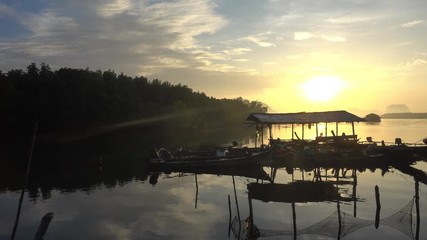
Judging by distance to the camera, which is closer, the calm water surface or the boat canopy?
the calm water surface

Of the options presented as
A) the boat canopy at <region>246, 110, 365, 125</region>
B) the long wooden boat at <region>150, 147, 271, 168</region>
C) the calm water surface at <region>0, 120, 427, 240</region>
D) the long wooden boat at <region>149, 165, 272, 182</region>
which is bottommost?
the calm water surface at <region>0, 120, 427, 240</region>

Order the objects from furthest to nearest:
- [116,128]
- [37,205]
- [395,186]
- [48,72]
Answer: [116,128]
[48,72]
[395,186]
[37,205]

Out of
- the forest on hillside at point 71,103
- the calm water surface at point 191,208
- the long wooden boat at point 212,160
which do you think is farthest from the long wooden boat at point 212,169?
the forest on hillside at point 71,103

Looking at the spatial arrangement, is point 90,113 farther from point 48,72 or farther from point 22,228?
point 22,228

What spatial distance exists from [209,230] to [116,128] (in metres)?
99.9

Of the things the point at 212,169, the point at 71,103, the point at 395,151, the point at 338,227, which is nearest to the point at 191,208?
the point at 338,227

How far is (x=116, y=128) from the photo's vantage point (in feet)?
401

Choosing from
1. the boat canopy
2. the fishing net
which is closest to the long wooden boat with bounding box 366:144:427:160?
the boat canopy

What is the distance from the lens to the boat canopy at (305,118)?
196ft

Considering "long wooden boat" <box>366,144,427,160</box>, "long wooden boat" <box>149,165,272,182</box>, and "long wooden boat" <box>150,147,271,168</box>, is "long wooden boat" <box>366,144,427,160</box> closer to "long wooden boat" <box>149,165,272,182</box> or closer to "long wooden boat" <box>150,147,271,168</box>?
"long wooden boat" <box>150,147,271,168</box>

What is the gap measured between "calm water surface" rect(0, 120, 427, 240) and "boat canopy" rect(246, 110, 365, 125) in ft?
37.9

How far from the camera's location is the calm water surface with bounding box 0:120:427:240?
2586cm

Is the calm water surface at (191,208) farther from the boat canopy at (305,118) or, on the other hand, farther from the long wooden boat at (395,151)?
the boat canopy at (305,118)

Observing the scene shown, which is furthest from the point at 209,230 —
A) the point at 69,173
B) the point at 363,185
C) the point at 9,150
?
the point at 9,150
